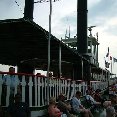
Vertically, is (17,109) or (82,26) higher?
(82,26)

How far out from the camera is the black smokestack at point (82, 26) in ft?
98.6

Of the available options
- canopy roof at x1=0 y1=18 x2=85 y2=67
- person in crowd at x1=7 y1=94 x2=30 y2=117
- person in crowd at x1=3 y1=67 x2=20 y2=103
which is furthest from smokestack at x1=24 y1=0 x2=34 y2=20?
person in crowd at x1=7 y1=94 x2=30 y2=117

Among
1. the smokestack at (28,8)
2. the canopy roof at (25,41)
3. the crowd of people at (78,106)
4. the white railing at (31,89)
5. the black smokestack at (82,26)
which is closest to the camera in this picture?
the white railing at (31,89)

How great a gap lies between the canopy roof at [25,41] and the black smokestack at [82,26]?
8099 millimetres

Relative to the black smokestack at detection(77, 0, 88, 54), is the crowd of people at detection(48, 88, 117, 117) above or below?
below

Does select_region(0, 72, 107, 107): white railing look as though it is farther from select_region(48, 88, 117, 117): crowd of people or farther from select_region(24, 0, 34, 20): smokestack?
select_region(24, 0, 34, 20): smokestack

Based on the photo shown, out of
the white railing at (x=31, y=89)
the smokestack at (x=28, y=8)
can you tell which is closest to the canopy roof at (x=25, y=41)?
the white railing at (x=31, y=89)

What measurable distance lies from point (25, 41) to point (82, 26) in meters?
16.0

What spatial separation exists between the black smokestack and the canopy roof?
8.10m

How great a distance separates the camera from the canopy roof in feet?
38.4

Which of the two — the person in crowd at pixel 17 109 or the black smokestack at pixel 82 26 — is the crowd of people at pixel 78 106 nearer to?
the person in crowd at pixel 17 109

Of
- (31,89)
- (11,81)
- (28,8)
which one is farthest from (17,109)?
(28,8)

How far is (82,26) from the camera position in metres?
30.4

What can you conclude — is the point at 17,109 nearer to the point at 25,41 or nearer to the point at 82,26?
the point at 25,41
